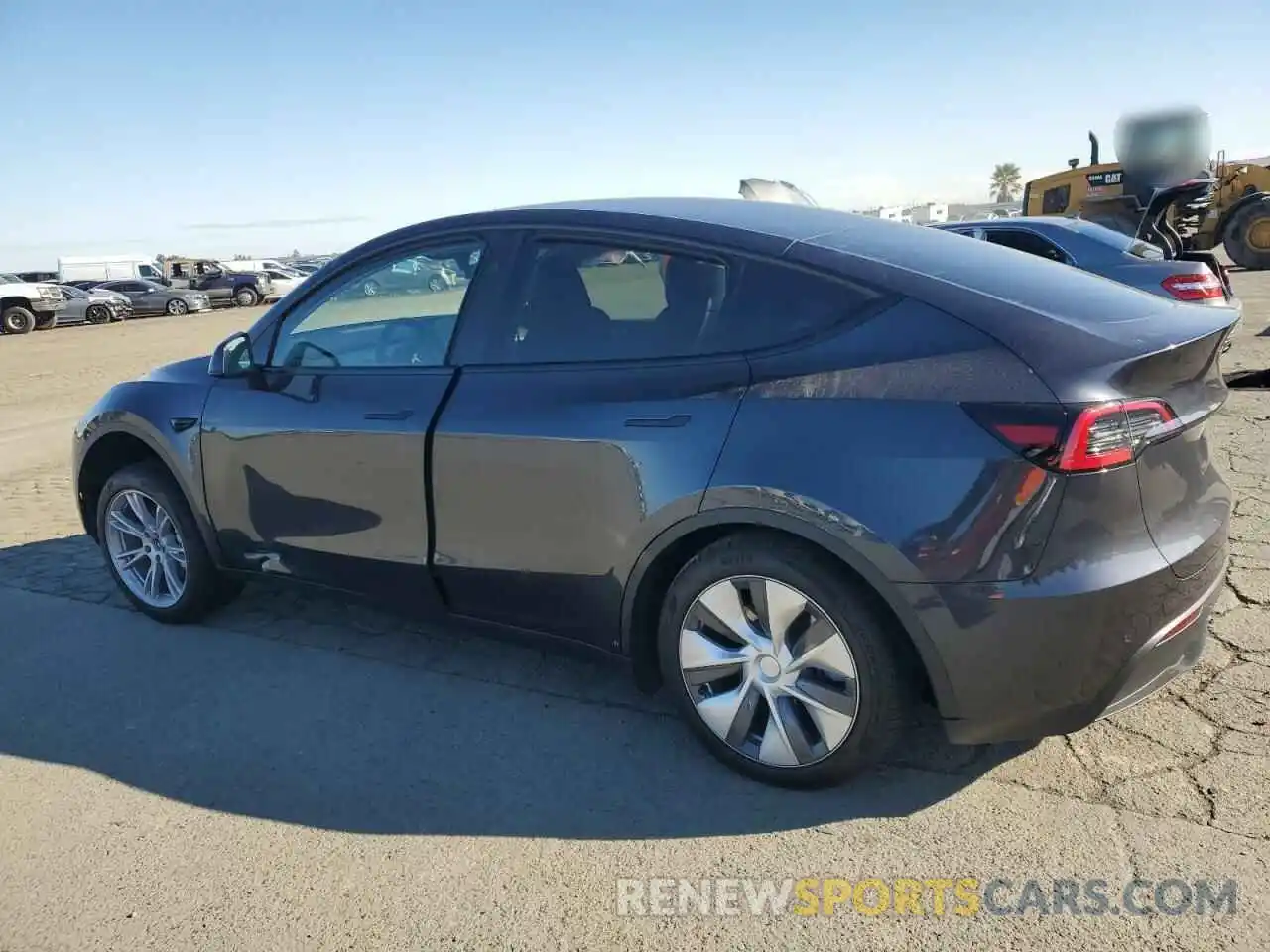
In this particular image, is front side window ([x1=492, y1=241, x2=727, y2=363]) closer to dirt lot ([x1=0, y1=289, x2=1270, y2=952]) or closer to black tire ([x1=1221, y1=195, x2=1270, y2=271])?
dirt lot ([x1=0, y1=289, x2=1270, y2=952])

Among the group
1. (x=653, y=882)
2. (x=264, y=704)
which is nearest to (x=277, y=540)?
(x=264, y=704)

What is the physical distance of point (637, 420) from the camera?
2777 millimetres

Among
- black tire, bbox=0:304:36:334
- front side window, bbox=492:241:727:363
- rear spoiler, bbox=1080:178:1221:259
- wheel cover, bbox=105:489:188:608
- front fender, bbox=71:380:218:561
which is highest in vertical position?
rear spoiler, bbox=1080:178:1221:259

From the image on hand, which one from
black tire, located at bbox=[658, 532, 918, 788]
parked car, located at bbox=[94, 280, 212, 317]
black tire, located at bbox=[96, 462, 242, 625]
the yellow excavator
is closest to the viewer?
black tire, located at bbox=[658, 532, 918, 788]

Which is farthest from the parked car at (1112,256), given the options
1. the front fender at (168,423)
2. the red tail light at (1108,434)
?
the front fender at (168,423)

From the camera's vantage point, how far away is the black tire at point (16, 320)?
86.0 feet

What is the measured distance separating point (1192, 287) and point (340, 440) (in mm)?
6081

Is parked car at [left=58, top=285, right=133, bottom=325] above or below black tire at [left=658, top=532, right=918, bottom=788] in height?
below

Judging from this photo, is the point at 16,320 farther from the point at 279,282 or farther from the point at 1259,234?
the point at 1259,234

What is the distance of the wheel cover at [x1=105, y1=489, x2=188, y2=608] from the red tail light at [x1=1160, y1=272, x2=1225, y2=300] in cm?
648

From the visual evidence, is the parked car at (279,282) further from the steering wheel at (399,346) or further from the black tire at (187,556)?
the steering wheel at (399,346)

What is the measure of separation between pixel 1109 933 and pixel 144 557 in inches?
156

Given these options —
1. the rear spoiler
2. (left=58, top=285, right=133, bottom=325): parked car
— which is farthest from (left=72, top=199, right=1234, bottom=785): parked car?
(left=58, top=285, right=133, bottom=325): parked car

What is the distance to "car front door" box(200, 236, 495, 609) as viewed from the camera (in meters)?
3.30
